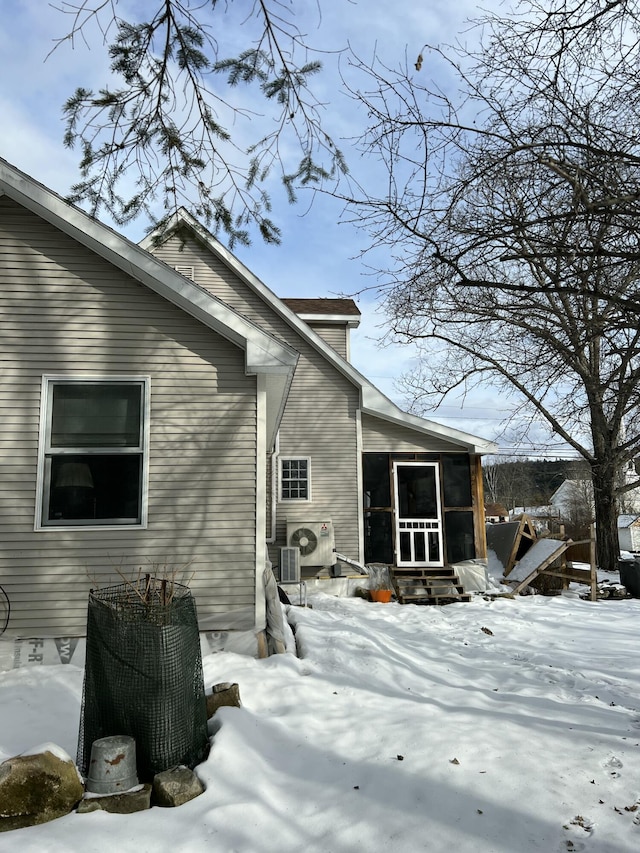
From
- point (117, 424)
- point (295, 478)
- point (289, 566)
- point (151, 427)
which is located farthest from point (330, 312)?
point (117, 424)

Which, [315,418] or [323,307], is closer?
[315,418]

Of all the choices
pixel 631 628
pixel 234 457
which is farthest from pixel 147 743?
pixel 631 628

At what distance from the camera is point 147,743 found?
11.6 ft

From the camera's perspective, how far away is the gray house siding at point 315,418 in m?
12.5

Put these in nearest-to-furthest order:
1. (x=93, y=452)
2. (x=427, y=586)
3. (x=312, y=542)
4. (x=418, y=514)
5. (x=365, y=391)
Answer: (x=93, y=452), (x=427, y=586), (x=312, y=542), (x=365, y=391), (x=418, y=514)

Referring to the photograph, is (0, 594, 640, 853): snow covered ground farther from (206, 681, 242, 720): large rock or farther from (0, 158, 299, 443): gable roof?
(0, 158, 299, 443): gable roof

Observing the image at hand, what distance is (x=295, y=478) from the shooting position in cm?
1262

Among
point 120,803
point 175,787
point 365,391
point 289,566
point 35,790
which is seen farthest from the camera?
point 365,391

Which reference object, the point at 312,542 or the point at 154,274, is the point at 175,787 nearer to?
the point at 154,274

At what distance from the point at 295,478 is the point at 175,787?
367 inches

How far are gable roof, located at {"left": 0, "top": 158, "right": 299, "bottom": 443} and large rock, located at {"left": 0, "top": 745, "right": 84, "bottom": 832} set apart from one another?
394cm

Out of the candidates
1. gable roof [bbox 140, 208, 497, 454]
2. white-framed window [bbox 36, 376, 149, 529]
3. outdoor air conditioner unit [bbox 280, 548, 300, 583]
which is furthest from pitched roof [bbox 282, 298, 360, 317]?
white-framed window [bbox 36, 376, 149, 529]

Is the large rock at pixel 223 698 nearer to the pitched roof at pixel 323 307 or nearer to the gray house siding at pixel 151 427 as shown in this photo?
the gray house siding at pixel 151 427

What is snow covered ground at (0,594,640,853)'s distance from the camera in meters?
3.07
